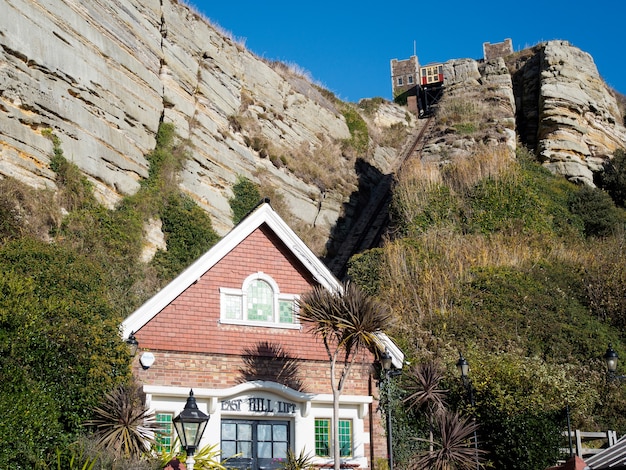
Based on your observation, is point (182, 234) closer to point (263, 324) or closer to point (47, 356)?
point (263, 324)

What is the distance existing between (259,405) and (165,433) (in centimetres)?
231

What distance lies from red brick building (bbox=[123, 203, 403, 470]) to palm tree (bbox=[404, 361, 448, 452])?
0.66 meters

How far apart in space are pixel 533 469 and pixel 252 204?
20.6 meters

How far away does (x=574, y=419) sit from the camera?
21422 mm

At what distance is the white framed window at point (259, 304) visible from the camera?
19594 millimetres

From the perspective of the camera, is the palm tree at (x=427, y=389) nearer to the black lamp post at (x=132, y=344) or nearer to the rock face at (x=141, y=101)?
the black lamp post at (x=132, y=344)

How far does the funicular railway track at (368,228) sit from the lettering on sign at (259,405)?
17249mm

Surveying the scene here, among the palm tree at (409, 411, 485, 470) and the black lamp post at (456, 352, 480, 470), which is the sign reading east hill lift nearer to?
the palm tree at (409, 411, 485, 470)

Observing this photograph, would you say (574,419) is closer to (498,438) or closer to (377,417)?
(498,438)

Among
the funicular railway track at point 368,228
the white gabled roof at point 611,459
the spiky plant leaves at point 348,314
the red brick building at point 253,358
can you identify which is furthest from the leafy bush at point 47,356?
the funicular railway track at point 368,228

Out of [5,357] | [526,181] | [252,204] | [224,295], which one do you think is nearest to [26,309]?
[5,357]

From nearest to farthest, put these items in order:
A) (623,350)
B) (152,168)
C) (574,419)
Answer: (574,419) < (623,350) < (152,168)

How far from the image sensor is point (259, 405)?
62.7ft

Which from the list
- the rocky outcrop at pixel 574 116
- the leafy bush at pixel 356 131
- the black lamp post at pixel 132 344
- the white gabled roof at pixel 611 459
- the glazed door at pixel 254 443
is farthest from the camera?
the leafy bush at pixel 356 131
